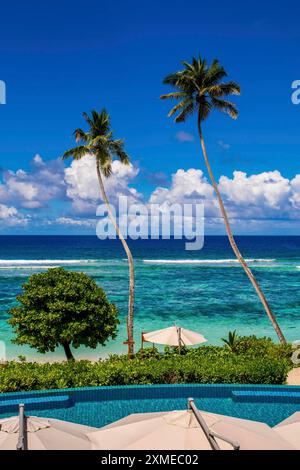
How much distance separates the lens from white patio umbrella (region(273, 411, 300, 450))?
8530mm

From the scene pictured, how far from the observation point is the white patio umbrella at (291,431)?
8530 millimetres

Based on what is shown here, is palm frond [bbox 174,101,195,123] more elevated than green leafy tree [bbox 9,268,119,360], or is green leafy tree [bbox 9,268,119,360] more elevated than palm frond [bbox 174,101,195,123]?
palm frond [bbox 174,101,195,123]

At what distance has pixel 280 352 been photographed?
19.6m

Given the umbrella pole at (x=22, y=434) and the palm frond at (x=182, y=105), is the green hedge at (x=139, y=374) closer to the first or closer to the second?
the umbrella pole at (x=22, y=434)

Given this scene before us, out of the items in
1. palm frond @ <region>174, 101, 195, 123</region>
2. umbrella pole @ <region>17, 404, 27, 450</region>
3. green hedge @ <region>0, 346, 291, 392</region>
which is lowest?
green hedge @ <region>0, 346, 291, 392</region>

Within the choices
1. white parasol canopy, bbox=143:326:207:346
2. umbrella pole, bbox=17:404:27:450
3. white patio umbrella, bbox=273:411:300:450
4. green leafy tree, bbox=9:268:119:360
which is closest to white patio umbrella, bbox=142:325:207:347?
white parasol canopy, bbox=143:326:207:346

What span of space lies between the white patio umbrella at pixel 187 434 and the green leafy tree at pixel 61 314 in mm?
11308

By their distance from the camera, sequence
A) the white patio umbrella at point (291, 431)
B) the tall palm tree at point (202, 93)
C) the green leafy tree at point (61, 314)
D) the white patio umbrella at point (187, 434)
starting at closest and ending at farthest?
1. the white patio umbrella at point (187, 434)
2. the white patio umbrella at point (291, 431)
3. the green leafy tree at point (61, 314)
4. the tall palm tree at point (202, 93)

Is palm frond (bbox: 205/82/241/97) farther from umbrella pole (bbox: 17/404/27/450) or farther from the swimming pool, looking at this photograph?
umbrella pole (bbox: 17/404/27/450)

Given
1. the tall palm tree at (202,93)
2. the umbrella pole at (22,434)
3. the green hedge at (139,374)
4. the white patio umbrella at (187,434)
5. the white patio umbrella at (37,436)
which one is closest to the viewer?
the umbrella pole at (22,434)

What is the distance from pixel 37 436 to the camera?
786cm

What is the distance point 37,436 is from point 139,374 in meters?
7.48

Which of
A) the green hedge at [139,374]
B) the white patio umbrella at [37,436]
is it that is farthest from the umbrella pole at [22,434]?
the green hedge at [139,374]

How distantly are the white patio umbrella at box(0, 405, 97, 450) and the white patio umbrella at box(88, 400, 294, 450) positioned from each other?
411 millimetres
